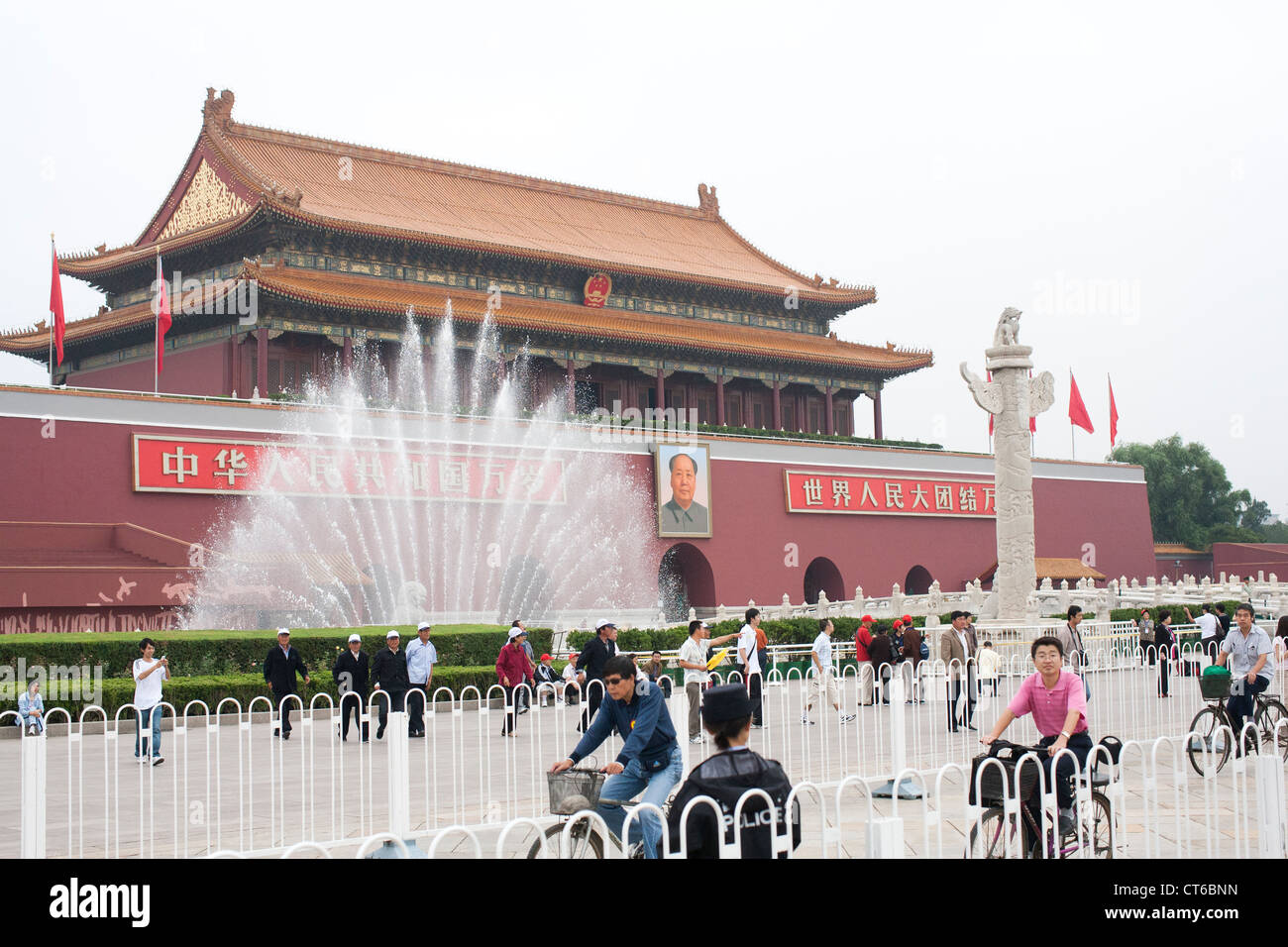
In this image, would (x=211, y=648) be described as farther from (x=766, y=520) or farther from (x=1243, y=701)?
(x=766, y=520)

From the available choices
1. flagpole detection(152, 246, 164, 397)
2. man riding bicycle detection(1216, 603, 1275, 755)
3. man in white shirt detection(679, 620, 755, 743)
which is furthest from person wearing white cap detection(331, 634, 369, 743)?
flagpole detection(152, 246, 164, 397)

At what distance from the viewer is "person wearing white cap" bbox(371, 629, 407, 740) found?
12.0m

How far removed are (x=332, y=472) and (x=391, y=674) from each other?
38.5ft

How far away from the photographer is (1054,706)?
20.3 feet

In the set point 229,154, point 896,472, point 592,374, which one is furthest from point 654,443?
point 229,154

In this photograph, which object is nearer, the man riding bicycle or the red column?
the man riding bicycle

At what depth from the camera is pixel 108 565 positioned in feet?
63.2

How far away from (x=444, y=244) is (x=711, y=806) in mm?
24764

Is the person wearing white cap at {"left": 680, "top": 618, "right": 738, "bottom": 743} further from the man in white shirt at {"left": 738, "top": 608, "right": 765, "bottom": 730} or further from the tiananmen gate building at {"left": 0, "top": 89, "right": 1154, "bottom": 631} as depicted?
the tiananmen gate building at {"left": 0, "top": 89, "right": 1154, "bottom": 631}

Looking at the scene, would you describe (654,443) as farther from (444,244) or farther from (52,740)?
(52,740)

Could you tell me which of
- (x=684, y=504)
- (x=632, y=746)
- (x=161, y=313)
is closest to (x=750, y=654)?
(x=632, y=746)

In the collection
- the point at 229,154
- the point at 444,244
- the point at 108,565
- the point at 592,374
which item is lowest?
A: the point at 108,565

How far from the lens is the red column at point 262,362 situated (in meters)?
24.4

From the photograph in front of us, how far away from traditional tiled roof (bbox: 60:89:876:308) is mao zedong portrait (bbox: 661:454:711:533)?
210 inches
